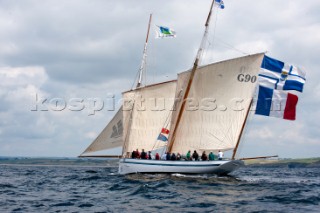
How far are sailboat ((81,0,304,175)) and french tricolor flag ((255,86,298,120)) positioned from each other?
4.26ft

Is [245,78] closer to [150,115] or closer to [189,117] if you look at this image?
[189,117]

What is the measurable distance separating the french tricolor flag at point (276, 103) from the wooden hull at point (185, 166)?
711 cm

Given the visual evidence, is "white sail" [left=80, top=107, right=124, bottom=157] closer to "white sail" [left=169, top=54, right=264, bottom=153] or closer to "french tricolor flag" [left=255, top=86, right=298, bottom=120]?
"white sail" [left=169, top=54, right=264, bottom=153]

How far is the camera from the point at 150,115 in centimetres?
5975

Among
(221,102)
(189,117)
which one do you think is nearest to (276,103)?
→ (221,102)

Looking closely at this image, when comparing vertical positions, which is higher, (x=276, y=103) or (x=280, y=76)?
(x=280, y=76)

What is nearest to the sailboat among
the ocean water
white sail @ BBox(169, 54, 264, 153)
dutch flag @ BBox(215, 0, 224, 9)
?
white sail @ BBox(169, 54, 264, 153)

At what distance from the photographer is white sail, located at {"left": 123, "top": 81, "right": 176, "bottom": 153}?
59.4m

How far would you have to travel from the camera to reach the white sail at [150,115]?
59.4 meters

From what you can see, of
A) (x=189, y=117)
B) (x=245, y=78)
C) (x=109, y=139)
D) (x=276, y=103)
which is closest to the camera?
(x=276, y=103)

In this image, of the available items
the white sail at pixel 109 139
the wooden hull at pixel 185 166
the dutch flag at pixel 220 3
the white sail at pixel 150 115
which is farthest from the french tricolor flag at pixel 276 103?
the white sail at pixel 109 139

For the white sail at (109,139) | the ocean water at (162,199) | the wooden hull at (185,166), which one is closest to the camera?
the ocean water at (162,199)

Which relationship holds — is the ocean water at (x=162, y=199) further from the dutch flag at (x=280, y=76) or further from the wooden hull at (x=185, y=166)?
the dutch flag at (x=280, y=76)

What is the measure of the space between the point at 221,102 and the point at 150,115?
33.2 ft
